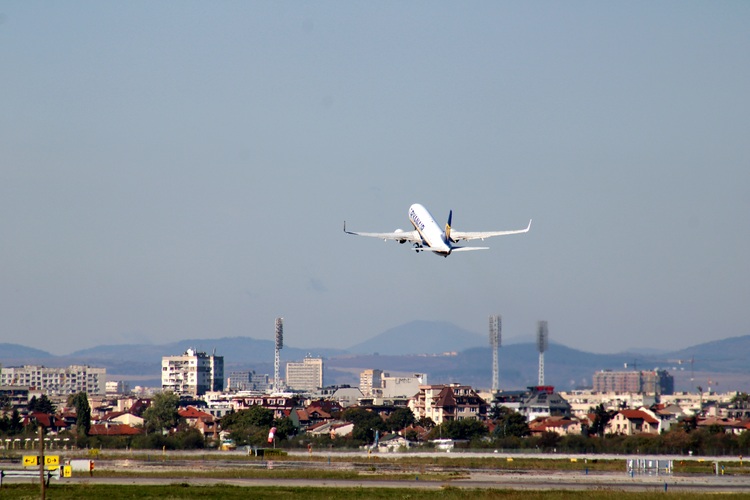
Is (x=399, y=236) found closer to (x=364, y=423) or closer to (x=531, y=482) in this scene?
(x=531, y=482)

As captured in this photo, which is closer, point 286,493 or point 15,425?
point 286,493

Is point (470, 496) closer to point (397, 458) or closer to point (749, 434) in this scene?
point (397, 458)

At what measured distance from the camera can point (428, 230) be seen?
11438 cm

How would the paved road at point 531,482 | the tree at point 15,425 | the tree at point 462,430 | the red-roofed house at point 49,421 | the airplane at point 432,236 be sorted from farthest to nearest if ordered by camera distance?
the red-roofed house at point 49,421 → the tree at point 15,425 → the tree at point 462,430 → the airplane at point 432,236 → the paved road at point 531,482

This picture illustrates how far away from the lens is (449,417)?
7771 inches

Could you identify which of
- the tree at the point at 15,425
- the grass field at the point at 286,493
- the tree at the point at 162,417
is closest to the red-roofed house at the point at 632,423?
the tree at the point at 162,417

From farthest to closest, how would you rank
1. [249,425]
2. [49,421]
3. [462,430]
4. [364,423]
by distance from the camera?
[49,421], [364,423], [462,430], [249,425]

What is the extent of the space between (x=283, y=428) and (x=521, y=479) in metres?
75.4

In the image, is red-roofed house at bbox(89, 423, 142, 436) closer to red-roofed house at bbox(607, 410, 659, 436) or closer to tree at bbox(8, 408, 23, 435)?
tree at bbox(8, 408, 23, 435)

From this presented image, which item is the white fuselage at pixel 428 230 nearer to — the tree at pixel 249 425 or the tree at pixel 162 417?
the tree at pixel 249 425

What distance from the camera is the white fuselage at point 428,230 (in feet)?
357

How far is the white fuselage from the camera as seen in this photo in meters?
109

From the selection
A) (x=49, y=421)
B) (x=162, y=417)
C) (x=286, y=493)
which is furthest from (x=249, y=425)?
(x=286, y=493)

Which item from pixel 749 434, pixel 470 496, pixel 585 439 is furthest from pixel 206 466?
pixel 749 434
